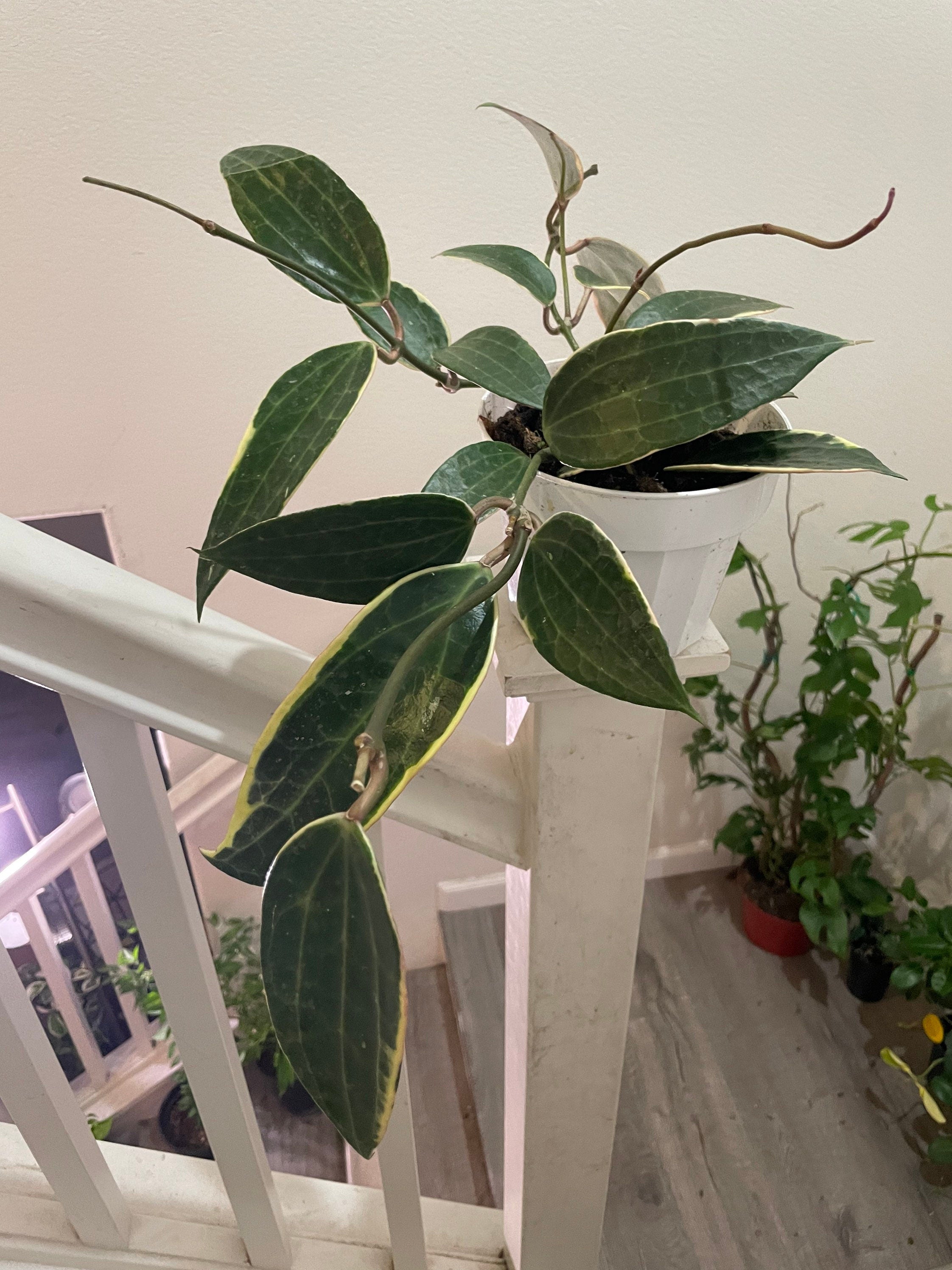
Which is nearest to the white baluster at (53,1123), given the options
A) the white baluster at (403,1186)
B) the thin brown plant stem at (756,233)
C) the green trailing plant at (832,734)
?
the white baluster at (403,1186)

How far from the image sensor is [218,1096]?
25.5 inches

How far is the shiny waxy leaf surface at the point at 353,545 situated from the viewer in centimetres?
30

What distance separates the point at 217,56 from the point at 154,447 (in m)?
0.47

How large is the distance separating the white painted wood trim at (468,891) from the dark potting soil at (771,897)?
49 cm

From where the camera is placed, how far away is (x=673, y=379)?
0.32 meters

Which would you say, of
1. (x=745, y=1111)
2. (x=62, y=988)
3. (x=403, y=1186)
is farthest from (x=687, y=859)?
(x=62, y=988)

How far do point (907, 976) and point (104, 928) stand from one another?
1.51 meters

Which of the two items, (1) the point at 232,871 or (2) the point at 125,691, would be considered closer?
(1) the point at 232,871

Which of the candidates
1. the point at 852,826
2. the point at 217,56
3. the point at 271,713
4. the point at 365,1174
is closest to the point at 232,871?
the point at 271,713

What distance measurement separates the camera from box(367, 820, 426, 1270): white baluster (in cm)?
66

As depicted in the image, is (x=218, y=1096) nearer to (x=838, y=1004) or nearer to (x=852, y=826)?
(x=852, y=826)

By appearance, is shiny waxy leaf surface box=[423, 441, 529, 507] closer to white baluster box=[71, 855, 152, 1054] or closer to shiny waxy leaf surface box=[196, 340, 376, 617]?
shiny waxy leaf surface box=[196, 340, 376, 617]

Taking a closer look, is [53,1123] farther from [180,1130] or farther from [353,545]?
[180,1130]

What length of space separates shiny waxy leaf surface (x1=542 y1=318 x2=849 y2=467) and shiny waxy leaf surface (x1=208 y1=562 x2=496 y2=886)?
9 centimetres
